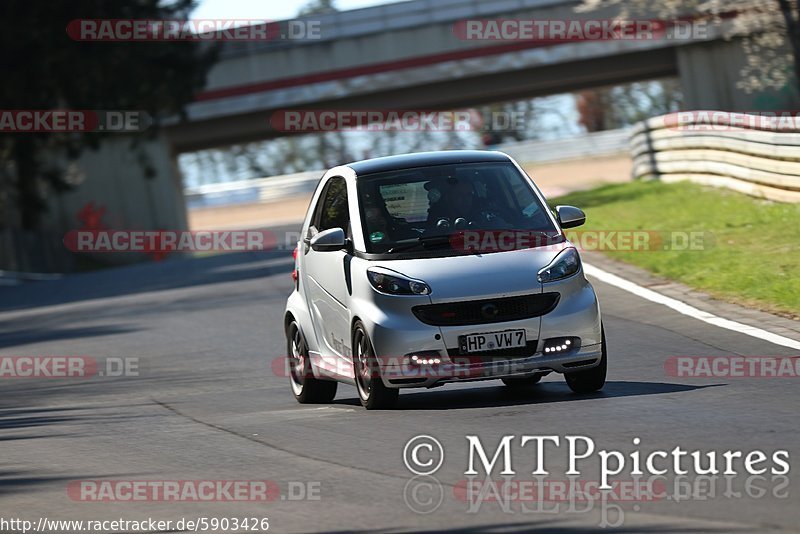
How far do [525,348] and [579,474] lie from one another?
254 centimetres

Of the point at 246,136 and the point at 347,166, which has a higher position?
Result: the point at 347,166

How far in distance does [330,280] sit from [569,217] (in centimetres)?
170

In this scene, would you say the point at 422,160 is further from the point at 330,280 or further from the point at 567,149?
the point at 567,149

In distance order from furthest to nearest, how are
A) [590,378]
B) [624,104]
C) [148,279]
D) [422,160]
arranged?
[624,104]
[148,279]
[422,160]
[590,378]

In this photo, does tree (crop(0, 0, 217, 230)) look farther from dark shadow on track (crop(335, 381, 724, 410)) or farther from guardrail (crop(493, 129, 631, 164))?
dark shadow on track (crop(335, 381, 724, 410))

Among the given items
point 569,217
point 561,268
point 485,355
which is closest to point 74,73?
point 569,217

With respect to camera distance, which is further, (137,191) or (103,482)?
(137,191)

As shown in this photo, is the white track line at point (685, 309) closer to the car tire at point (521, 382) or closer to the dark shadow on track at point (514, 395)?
the dark shadow on track at point (514, 395)

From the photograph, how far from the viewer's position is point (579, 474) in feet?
24.9

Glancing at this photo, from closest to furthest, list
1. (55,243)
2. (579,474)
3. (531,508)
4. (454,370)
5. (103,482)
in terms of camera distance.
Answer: (531,508)
(579,474)
(103,482)
(454,370)
(55,243)

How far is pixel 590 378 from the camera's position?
34.3 ft

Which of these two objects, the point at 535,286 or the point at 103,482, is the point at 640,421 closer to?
the point at 535,286

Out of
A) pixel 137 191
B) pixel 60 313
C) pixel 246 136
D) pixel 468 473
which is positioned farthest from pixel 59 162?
pixel 468 473

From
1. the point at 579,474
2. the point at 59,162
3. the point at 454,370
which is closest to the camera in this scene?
the point at 579,474
